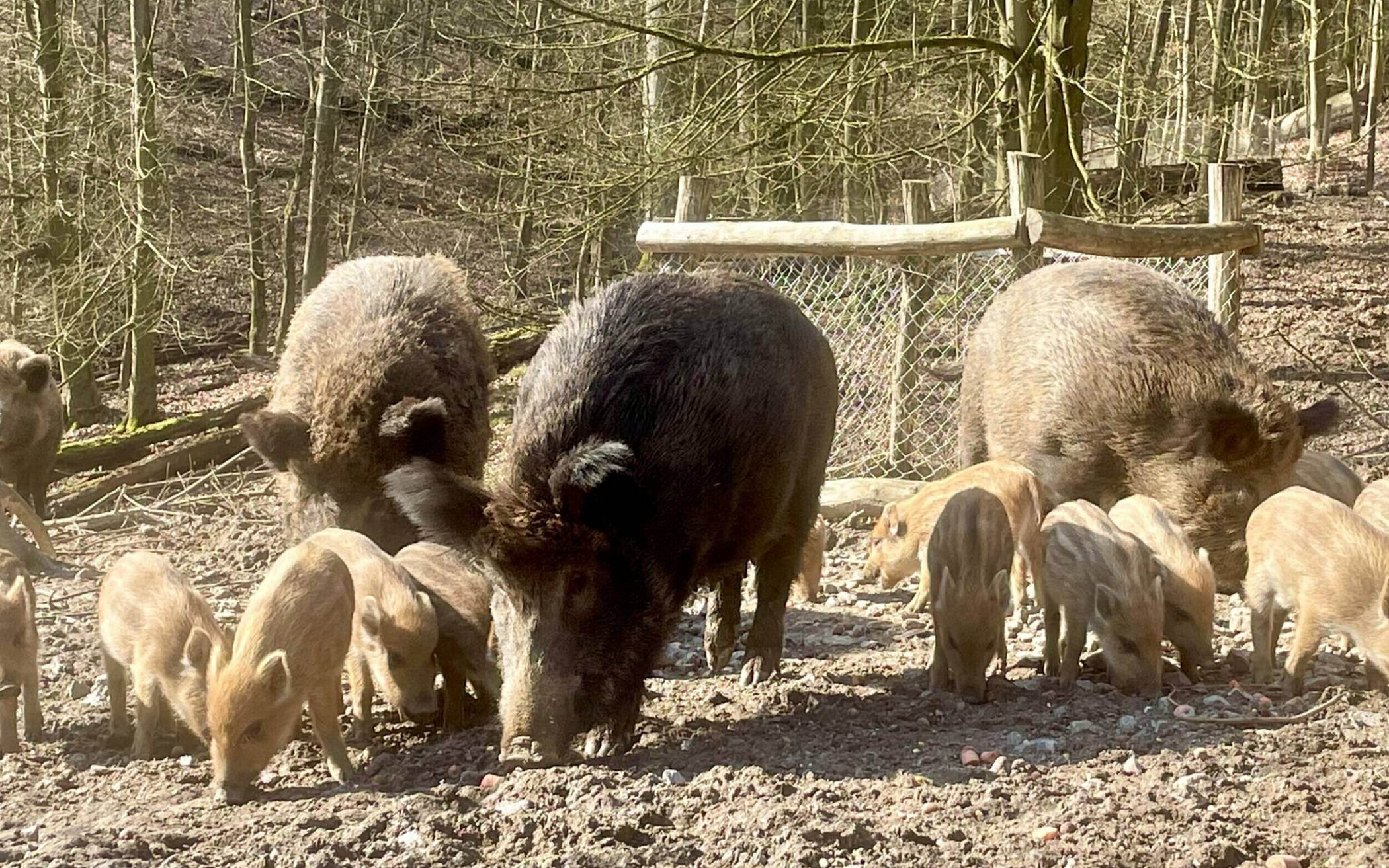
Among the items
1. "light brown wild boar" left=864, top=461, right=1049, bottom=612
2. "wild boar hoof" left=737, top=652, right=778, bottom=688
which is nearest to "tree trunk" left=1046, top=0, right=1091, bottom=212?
"light brown wild boar" left=864, top=461, right=1049, bottom=612

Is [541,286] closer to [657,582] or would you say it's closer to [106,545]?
[106,545]

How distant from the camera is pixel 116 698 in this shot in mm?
5301

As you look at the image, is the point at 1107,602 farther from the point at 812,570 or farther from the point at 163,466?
the point at 163,466

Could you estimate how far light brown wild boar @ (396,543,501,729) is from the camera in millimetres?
5285

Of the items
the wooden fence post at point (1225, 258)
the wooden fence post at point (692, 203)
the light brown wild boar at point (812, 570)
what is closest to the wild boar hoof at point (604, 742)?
the light brown wild boar at point (812, 570)

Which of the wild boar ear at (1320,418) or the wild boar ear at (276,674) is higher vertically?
the wild boar ear at (1320,418)

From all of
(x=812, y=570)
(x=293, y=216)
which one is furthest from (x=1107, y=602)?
(x=293, y=216)

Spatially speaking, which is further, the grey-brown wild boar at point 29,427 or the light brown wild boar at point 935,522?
the grey-brown wild boar at point 29,427

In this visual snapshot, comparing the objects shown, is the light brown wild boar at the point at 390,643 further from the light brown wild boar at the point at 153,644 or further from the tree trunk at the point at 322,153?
the tree trunk at the point at 322,153

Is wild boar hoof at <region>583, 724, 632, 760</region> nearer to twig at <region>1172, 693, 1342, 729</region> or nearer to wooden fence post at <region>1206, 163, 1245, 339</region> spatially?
twig at <region>1172, 693, 1342, 729</region>

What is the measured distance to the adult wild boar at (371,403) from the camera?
20.8 feet

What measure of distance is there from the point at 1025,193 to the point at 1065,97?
2329 millimetres

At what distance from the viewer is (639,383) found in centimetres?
480

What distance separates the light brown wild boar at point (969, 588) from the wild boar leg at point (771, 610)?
59 cm
